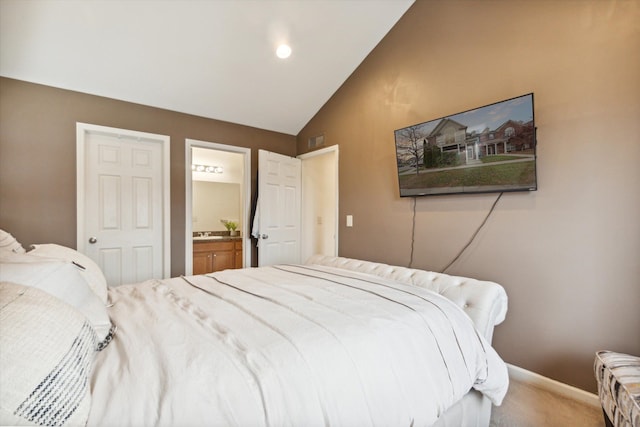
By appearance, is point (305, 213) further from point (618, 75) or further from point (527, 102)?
point (618, 75)

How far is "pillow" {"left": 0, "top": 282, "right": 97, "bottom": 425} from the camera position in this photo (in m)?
0.56

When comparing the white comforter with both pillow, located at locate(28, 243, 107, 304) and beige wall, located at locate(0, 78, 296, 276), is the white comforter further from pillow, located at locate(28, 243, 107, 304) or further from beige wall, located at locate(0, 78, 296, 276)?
beige wall, located at locate(0, 78, 296, 276)

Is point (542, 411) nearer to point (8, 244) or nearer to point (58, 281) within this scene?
point (58, 281)

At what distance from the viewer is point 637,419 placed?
1.13m

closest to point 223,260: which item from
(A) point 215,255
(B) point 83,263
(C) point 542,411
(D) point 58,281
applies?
(A) point 215,255

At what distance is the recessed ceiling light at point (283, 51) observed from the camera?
291 cm

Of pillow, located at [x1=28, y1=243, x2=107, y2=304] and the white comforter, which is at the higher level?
pillow, located at [x1=28, y1=243, x2=107, y2=304]

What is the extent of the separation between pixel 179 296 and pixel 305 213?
9.21 ft

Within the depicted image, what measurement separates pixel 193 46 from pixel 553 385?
408cm

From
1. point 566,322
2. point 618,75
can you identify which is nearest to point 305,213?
point 566,322

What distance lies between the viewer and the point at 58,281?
104 centimetres

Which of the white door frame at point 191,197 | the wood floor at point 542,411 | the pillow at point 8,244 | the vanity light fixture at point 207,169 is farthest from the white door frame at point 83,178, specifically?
the wood floor at point 542,411

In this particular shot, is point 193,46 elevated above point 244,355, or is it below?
above

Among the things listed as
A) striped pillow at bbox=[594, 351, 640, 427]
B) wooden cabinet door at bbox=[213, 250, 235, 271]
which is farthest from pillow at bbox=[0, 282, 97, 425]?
wooden cabinet door at bbox=[213, 250, 235, 271]
